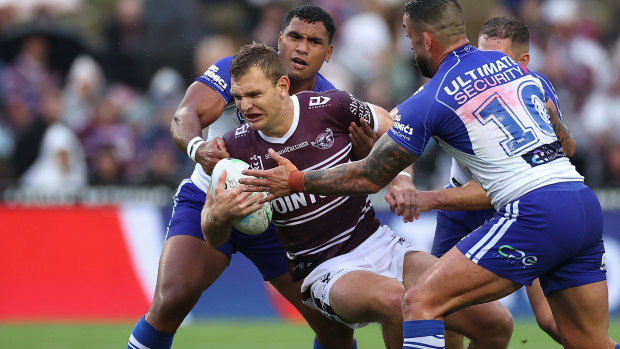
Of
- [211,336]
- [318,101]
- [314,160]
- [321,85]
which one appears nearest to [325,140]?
[314,160]

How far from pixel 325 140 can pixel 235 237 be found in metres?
1.26

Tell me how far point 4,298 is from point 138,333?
6047mm

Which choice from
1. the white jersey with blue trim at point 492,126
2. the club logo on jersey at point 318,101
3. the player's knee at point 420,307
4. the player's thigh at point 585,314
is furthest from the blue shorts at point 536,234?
the club logo on jersey at point 318,101

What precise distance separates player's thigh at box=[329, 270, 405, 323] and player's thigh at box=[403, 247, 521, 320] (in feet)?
1.13

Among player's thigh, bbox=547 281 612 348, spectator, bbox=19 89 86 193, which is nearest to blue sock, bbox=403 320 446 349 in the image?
player's thigh, bbox=547 281 612 348

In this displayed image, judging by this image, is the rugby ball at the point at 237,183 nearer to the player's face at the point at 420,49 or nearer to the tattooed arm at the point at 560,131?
the player's face at the point at 420,49

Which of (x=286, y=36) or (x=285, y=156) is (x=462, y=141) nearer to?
(x=285, y=156)

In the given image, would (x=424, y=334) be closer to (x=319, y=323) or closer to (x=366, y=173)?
(x=366, y=173)

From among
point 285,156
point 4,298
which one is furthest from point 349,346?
point 4,298

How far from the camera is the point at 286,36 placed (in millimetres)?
7324

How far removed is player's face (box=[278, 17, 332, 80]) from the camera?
7191mm

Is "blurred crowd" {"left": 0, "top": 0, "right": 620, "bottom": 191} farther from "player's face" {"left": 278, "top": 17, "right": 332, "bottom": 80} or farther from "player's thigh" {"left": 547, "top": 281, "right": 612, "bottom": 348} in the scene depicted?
"player's thigh" {"left": 547, "top": 281, "right": 612, "bottom": 348}

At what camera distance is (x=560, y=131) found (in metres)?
6.72

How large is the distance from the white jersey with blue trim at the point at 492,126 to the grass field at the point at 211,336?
16.2 ft
